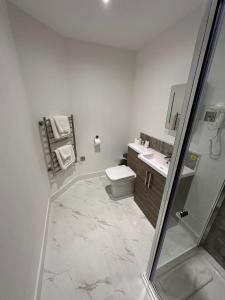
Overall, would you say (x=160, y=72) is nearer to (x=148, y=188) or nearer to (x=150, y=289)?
(x=148, y=188)

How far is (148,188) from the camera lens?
177 centimetres

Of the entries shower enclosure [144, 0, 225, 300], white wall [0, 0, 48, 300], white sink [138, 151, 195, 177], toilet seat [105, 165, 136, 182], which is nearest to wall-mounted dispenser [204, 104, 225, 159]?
shower enclosure [144, 0, 225, 300]

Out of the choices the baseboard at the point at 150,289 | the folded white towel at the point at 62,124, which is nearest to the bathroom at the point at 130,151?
the baseboard at the point at 150,289

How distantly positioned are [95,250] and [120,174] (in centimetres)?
104

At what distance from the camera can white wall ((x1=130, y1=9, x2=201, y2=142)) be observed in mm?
1475

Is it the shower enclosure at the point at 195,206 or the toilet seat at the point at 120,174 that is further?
the toilet seat at the point at 120,174

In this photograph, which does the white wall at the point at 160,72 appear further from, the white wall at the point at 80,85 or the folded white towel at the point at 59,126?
the folded white towel at the point at 59,126

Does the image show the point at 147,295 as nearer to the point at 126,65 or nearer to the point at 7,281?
the point at 7,281

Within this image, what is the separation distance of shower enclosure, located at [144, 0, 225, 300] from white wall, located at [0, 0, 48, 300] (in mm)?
962

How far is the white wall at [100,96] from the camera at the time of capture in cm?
209

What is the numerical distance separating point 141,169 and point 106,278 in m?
1.25

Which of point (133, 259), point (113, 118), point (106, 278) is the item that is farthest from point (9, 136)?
point (113, 118)

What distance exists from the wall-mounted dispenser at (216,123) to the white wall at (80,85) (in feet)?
5.54

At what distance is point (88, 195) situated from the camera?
2336 millimetres
